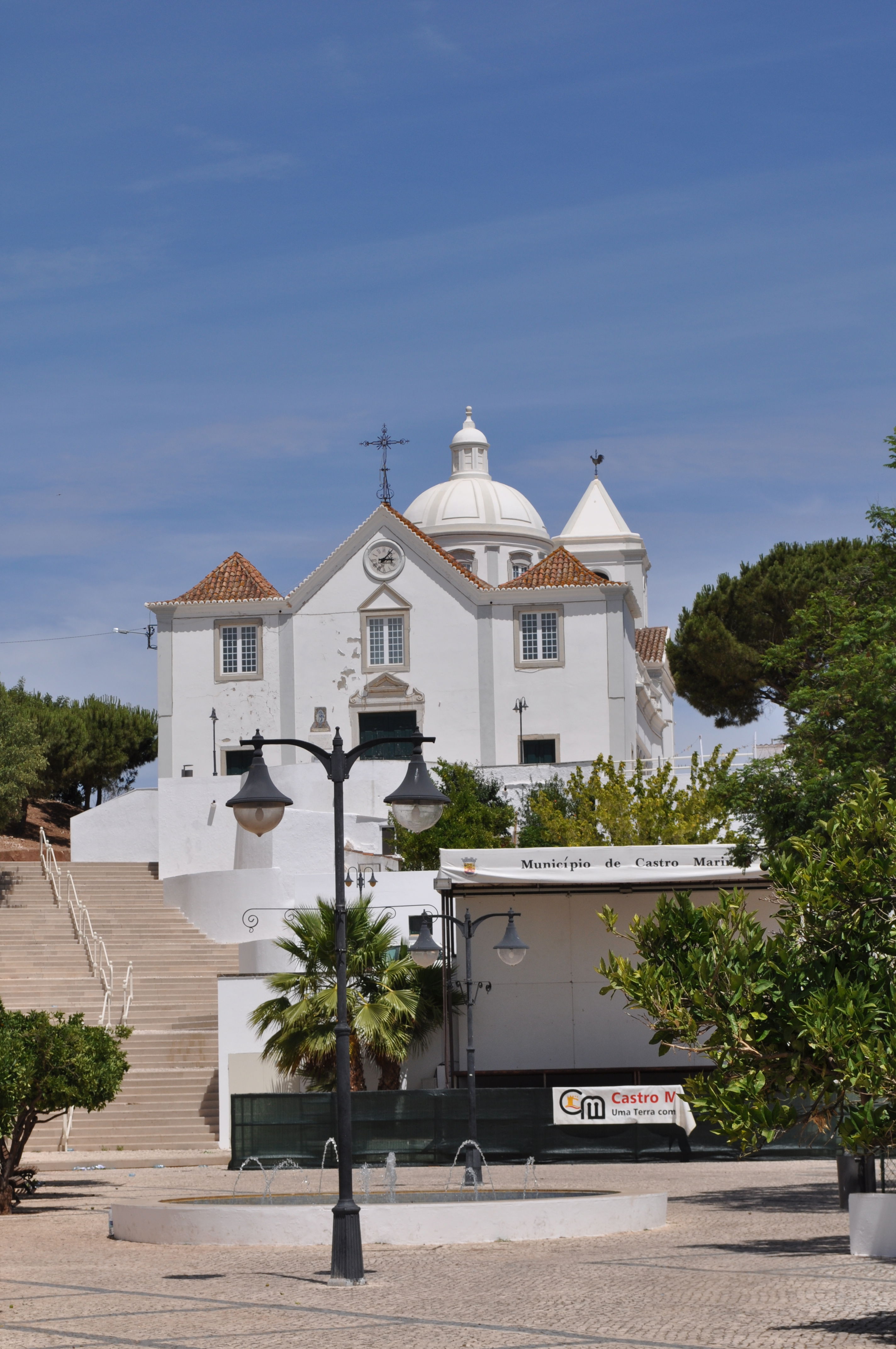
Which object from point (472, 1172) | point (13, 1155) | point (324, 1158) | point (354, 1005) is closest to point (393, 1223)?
point (472, 1172)

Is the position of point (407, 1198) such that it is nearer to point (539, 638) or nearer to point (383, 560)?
point (539, 638)

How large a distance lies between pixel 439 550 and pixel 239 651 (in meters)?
7.46

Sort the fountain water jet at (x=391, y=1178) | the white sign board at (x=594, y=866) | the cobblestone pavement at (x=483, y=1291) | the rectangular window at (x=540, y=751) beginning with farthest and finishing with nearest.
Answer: the rectangular window at (x=540, y=751)
the white sign board at (x=594, y=866)
the fountain water jet at (x=391, y=1178)
the cobblestone pavement at (x=483, y=1291)

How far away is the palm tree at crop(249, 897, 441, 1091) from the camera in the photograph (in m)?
27.5

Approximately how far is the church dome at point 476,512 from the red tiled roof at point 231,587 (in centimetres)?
851

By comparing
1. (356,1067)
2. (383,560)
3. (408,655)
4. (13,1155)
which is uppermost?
(383,560)

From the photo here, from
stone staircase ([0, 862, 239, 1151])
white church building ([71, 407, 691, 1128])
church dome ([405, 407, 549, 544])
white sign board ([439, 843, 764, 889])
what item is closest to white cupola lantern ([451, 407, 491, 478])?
church dome ([405, 407, 549, 544])

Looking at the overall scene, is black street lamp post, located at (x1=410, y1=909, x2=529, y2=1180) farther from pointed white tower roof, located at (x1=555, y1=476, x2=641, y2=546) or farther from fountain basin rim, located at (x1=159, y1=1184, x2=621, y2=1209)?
pointed white tower roof, located at (x1=555, y1=476, x2=641, y2=546)

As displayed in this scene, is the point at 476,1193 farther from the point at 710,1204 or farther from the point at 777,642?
the point at 777,642

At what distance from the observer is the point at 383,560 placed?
184ft

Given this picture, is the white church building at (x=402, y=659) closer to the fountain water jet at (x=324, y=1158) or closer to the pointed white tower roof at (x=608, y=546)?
the pointed white tower roof at (x=608, y=546)

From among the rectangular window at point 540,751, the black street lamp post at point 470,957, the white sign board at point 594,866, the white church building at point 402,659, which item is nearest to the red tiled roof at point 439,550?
the white church building at point 402,659

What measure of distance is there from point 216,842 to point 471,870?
20280mm

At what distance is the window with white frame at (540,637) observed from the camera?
53.9m
